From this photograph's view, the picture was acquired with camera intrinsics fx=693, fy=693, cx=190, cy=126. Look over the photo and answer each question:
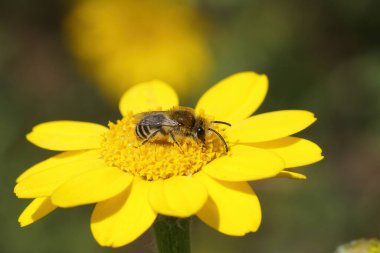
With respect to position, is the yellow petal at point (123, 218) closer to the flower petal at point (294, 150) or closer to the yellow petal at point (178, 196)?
the yellow petal at point (178, 196)

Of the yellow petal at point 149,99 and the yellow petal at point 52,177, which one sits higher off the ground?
the yellow petal at point 149,99

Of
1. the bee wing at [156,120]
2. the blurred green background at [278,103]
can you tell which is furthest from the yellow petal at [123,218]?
the blurred green background at [278,103]

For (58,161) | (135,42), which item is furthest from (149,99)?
(135,42)

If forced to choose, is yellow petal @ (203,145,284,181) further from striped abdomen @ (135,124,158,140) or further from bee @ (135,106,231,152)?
striped abdomen @ (135,124,158,140)

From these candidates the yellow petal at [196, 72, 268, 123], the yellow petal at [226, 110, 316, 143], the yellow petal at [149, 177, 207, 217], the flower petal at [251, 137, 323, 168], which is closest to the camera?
the yellow petal at [149, 177, 207, 217]

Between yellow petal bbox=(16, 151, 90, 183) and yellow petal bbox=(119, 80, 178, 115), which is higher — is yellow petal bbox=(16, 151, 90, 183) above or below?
below

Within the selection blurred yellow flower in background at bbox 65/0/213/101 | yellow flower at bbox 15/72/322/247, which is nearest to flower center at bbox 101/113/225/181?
yellow flower at bbox 15/72/322/247

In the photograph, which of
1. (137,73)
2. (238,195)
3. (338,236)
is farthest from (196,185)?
(137,73)

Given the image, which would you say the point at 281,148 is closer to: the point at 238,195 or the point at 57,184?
the point at 238,195
